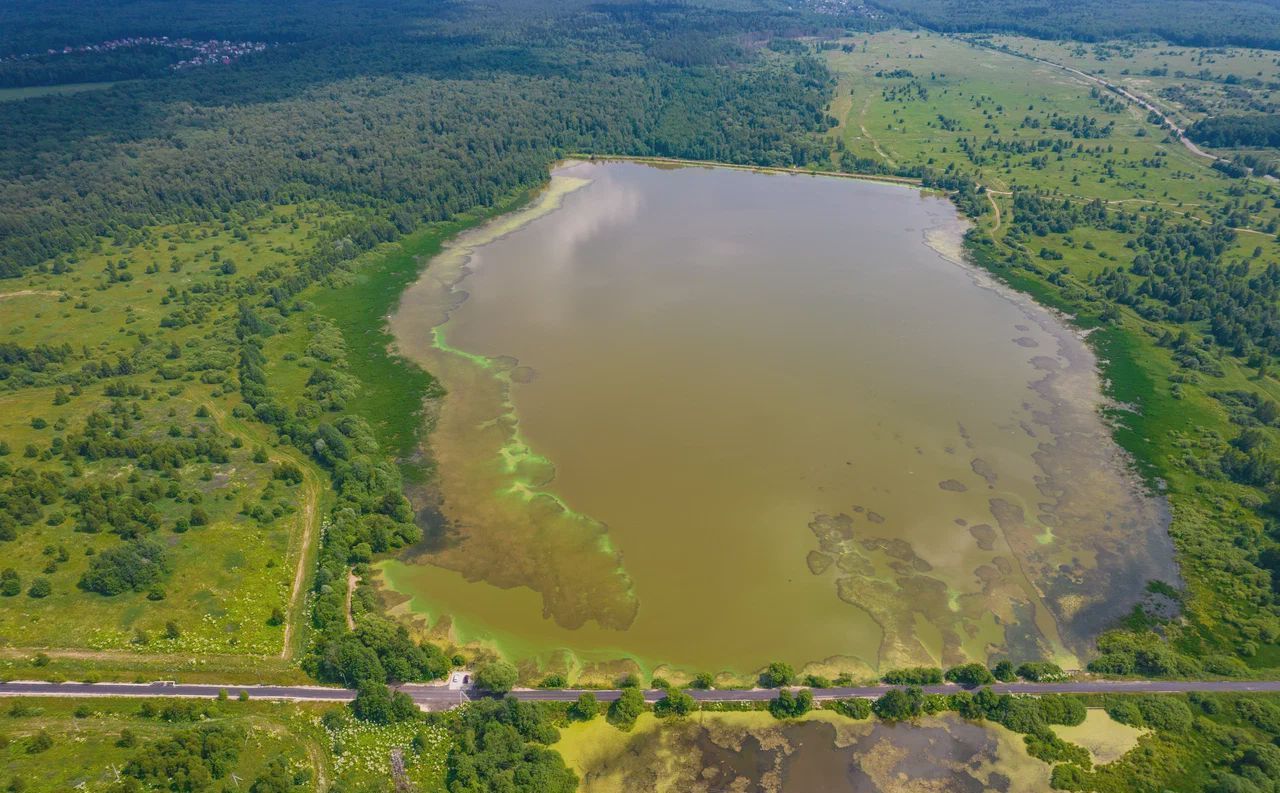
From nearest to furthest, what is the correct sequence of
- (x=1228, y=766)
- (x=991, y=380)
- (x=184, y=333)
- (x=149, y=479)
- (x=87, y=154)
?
(x=1228, y=766) < (x=149, y=479) < (x=991, y=380) < (x=184, y=333) < (x=87, y=154)

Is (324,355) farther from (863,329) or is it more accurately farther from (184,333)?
(863,329)

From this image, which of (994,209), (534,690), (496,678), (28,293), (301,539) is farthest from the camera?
(994,209)

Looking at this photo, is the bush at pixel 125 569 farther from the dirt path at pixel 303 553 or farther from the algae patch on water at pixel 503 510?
the algae patch on water at pixel 503 510

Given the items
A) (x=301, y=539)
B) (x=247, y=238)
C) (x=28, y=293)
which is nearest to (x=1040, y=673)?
(x=301, y=539)

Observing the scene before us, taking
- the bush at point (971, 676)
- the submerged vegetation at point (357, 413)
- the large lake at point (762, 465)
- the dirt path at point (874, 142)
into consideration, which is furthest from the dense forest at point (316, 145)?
the bush at point (971, 676)

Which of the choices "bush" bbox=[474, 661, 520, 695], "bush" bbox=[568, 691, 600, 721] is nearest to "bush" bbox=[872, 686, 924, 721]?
"bush" bbox=[568, 691, 600, 721]

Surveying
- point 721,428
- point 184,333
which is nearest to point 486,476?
point 721,428

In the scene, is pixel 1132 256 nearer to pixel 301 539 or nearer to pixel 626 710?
pixel 626 710
